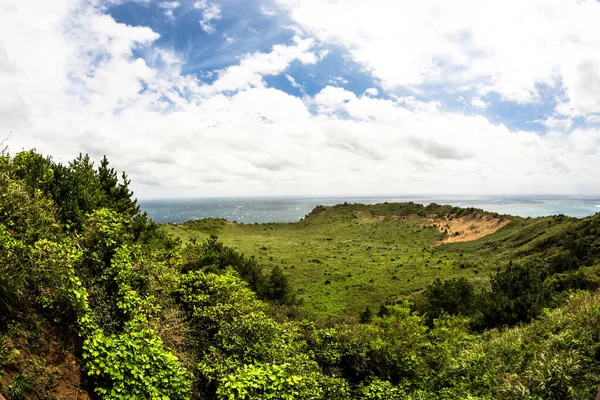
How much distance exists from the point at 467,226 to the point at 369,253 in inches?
1447

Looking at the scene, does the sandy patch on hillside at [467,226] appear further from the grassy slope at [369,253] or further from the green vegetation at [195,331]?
the green vegetation at [195,331]

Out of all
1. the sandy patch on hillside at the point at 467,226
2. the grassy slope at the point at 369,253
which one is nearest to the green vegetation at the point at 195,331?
the grassy slope at the point at 369,253

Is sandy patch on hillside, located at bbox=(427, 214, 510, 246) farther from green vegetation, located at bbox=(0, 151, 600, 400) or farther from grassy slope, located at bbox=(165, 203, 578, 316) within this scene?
green vegetation, located at bbox=(0, 151, 600, 400)

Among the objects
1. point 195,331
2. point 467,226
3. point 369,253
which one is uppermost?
point 195,331

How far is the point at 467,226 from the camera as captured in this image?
82500mm

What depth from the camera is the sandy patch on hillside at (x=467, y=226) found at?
7494 cm

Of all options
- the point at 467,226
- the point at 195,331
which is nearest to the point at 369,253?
the point at 467,226

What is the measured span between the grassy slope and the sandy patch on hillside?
9.54ft

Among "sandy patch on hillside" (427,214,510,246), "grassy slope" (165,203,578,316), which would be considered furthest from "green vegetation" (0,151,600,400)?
"sandy patch on hillside" (427,214,510,246)

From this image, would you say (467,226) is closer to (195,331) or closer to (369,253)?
(369,253)

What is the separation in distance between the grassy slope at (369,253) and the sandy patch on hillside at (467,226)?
291 centimetres

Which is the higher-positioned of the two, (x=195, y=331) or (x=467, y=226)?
(x=195, y=331)

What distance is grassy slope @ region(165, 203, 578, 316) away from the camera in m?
40.9

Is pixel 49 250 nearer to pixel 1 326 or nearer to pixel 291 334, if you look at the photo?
pixel 1 326
